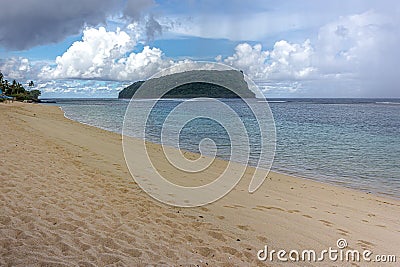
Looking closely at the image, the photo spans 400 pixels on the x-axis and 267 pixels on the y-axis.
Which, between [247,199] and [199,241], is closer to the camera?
[199,241]

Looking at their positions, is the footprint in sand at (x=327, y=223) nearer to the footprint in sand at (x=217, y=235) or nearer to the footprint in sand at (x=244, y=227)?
the footprint in sand at (x=244, y=227)

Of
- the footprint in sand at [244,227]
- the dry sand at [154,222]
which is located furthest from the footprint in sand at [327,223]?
the footprint in sand at [244,227]

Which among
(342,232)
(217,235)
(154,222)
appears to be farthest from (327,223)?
(154,222)

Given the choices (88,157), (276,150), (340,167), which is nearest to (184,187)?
(88,157)

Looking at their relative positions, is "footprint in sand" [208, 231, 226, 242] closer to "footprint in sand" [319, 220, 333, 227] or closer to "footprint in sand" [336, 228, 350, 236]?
"footprint in sand" [336, 228, 350, 236]

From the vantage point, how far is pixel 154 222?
6.35 m

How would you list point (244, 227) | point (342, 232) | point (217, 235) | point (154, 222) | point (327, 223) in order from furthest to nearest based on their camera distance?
point (327, 223) < point (342, 232) < point (244, 227) < point (154, 222) < point (217, 235)

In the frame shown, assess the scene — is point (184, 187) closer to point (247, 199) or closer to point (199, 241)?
point (247, 199)

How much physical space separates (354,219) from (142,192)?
16.8 feet

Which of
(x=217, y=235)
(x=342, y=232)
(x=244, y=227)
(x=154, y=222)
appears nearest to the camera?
(x=217, y=235)

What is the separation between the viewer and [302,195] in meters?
9.78

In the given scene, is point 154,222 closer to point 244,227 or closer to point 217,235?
point 217,235

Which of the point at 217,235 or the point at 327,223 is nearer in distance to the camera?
the point at 217,235

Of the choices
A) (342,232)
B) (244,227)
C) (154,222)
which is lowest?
(342,232)
